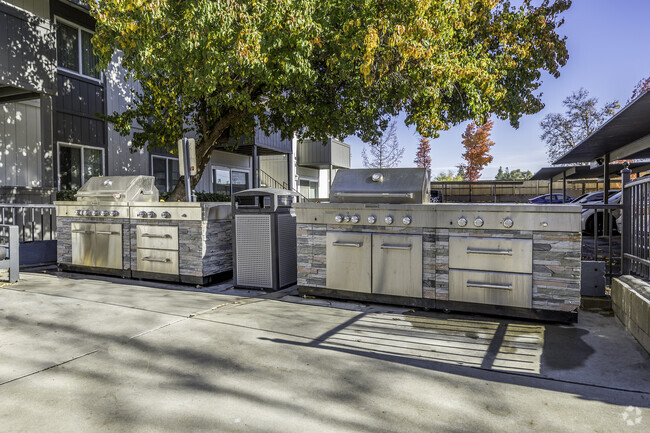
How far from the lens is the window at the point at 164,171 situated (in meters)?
12.8

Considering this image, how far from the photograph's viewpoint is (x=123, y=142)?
37.7 ft

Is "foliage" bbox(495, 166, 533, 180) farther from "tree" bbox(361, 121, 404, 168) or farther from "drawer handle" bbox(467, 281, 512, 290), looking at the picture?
"drawer handle" bbox(467, 281, 512, 290)

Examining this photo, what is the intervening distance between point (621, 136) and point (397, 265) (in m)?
5.89

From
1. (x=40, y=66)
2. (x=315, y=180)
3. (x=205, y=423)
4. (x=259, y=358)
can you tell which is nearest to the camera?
(x=205, y=423)

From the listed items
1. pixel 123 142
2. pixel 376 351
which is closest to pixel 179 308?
pixel 376 351

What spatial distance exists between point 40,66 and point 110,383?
8.10m

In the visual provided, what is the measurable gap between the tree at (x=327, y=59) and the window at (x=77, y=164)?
6.50ft

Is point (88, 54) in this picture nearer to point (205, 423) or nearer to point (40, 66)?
point (40, 66)

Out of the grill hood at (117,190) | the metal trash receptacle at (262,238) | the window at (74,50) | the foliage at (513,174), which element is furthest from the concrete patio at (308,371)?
the foliage at (513,174)

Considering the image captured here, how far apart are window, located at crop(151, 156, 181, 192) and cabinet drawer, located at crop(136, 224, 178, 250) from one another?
22.9 feet

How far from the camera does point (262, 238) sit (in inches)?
215

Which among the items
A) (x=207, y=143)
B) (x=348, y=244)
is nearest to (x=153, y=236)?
(x=348, y=244)

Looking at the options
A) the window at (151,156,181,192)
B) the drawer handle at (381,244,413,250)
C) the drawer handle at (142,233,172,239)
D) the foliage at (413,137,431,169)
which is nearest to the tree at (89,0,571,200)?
the drawer handle at (142,233,172,239)

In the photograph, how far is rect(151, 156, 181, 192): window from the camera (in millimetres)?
12750
